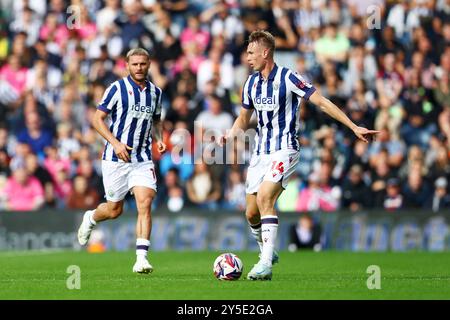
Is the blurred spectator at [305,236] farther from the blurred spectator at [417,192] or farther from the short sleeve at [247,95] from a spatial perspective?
the short sleeve at [247,95]

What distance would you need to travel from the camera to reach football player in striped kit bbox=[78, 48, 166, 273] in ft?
39.4

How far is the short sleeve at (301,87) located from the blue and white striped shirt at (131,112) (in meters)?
1.81

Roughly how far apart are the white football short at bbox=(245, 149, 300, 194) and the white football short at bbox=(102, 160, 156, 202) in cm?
125

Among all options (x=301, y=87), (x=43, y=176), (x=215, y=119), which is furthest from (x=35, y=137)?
(x=301, y=87)

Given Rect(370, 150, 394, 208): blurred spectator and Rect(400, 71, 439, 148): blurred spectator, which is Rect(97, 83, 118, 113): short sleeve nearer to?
Rect(370, 150, 394, 208): blurred spectator

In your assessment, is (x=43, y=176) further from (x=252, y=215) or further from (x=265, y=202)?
(x=265, y=202)

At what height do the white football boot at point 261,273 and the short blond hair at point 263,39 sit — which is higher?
the short blond hair at point 263,39

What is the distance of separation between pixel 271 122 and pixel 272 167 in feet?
1.64

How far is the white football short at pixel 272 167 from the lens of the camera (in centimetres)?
1125

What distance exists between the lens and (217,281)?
10906 millimetres

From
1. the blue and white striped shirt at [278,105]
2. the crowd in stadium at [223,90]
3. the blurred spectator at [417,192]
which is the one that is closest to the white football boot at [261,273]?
the blue and white striped shirt at [278,105]

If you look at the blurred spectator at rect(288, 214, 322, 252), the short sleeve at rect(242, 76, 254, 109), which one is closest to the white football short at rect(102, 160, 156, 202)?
the short sleeve at rect(242, 76, 254, 109)
